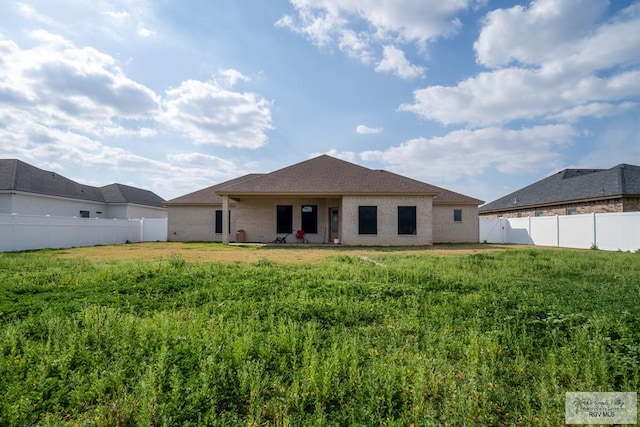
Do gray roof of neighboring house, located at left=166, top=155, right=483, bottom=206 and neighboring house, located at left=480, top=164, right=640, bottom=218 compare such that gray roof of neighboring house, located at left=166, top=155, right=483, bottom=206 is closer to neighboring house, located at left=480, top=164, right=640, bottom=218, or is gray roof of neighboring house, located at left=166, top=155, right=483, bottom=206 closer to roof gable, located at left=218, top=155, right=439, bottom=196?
roof gable, located at left=218, top=155, right=439, bottom=196

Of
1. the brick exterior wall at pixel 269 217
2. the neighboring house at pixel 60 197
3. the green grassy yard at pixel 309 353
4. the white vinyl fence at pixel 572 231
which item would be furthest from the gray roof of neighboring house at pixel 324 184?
the green grassy yard at pixel 309 353

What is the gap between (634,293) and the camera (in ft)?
19.2

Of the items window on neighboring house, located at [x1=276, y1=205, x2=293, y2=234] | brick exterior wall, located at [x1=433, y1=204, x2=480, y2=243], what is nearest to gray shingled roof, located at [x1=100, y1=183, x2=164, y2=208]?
window on neighboring house, located at [x1=276, y1=205, x2=293, y2=234]

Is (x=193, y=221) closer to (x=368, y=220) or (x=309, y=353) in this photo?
(x=368, y=220)

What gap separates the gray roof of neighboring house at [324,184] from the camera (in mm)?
17781

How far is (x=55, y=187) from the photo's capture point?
78.2 feet

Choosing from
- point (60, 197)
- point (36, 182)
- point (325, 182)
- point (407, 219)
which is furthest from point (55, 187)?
point (407, 219)

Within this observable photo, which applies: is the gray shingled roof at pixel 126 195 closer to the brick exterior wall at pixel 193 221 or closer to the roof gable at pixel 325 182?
the brick exterior wall at pixel 193 221

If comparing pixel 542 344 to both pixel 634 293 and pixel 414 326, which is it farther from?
pixel 634 293

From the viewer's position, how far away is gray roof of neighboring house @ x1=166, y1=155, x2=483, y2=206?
17.8 metres

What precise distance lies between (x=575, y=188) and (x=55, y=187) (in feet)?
120

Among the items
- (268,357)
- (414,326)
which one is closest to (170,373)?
(268,357)

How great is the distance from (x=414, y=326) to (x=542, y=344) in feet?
4.63

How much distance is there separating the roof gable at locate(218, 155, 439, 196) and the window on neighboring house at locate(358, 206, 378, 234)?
1.02 m
